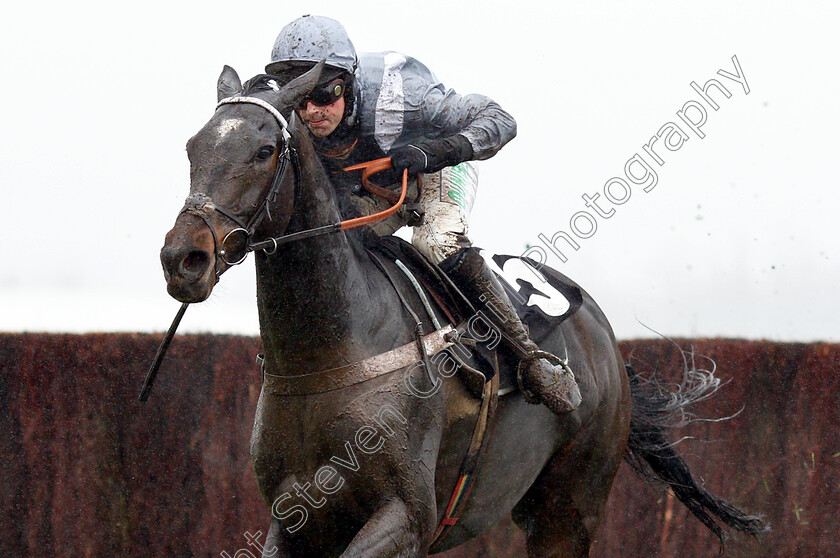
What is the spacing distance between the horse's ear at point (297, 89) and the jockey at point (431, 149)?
1.47 feet

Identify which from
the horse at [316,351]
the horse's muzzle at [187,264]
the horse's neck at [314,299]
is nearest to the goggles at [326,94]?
the horse at [316,351]

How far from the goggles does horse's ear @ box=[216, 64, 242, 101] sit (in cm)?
35

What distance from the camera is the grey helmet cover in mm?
3578

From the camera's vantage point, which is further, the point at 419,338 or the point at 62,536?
the point at 62,536

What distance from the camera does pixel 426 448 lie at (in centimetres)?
356

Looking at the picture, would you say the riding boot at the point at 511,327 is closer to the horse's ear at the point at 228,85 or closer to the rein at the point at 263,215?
the rein at the point at 263,215

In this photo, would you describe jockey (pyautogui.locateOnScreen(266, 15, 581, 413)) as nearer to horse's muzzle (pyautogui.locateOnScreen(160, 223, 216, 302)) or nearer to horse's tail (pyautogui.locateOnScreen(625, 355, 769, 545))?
horse's muzzle (pyautogui.locateOnScreen(160, 223, 216, 302))


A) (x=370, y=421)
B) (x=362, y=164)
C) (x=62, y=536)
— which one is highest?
(x=362, y=164)

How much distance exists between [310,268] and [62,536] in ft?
14.7

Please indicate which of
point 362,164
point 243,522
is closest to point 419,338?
point 362,164

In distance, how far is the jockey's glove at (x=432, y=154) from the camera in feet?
12.2

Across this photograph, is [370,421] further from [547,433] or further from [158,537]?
[158,537]

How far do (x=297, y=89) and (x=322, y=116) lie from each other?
0.50 m

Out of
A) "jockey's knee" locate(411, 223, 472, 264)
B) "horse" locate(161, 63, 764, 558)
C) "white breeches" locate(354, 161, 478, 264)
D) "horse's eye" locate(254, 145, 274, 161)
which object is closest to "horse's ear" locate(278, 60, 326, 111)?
"horse" locate(161, 63, 764, 558)
